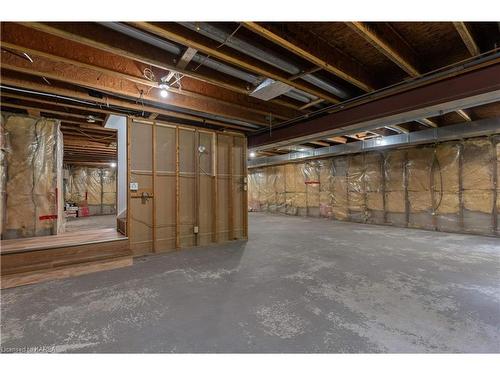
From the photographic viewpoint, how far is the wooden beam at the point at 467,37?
2.01m

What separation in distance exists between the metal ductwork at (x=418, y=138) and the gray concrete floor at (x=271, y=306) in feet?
8.60

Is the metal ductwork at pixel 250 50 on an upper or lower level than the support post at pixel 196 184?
upper

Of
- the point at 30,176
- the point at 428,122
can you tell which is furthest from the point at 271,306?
the point at 428,122

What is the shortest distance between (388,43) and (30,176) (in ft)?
18.1

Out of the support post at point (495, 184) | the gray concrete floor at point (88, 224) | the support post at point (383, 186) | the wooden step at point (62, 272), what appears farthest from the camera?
the support post at point (383, 186)

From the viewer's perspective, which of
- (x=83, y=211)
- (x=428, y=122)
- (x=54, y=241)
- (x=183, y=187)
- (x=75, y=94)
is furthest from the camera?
(x=83, y=211)

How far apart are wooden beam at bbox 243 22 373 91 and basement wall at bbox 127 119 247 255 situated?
115 inches

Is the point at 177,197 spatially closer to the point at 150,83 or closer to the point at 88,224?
the point at 150,83

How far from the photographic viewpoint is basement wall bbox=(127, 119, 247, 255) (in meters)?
4.26

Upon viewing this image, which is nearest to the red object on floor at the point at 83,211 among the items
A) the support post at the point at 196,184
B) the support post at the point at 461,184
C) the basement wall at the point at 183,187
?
the basement wall at the point at 183,187

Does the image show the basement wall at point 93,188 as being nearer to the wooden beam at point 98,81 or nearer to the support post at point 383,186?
the wooden beam at point 98,81

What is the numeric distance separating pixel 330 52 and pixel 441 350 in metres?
2.92

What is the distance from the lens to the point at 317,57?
2.54 metres

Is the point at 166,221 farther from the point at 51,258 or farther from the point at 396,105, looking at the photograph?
the point at 396,105
